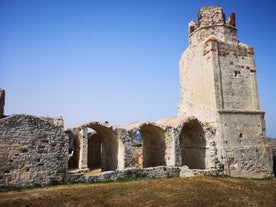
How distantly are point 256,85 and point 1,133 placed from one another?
56.2 ft

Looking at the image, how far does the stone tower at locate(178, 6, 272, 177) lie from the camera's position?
15.2 m

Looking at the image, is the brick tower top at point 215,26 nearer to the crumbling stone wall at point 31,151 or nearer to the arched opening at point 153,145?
the arched opening at point 153,145

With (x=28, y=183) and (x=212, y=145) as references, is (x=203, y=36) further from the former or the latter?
(x=28, y=183)

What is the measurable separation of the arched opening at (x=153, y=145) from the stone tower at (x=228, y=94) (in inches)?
139

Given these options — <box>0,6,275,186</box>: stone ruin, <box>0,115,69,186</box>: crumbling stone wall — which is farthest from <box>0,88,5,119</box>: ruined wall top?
<box>0,115,69,186</box>: crumbling stone wall

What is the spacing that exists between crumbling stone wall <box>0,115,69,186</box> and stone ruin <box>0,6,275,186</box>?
0.15 feet

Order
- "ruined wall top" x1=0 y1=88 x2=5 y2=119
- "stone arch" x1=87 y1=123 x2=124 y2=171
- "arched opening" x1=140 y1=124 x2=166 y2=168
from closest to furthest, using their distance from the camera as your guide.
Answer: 1. "ruined wall top" x1=0 y1=88 x2=5 y2=119
2. "stone arch" x1=87 y1=123 x2=124 y2=171
3. "arched opening" x1=140 y1=124 x2=166 y2=168

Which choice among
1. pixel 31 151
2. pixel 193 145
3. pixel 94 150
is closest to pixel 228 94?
pixel 193 145

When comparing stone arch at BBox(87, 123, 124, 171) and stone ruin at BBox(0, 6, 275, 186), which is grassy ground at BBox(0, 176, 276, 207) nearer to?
stone ruin at BBox(0, 6, 275, 186)

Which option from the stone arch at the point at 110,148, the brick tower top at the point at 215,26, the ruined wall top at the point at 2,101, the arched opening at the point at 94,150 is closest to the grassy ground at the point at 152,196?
the stone arch at the point at 110,148

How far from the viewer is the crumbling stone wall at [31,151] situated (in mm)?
10539

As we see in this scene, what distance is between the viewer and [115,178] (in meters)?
12.7

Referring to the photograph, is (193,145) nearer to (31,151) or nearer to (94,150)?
(94,150)

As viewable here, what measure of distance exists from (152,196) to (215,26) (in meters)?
14.0
